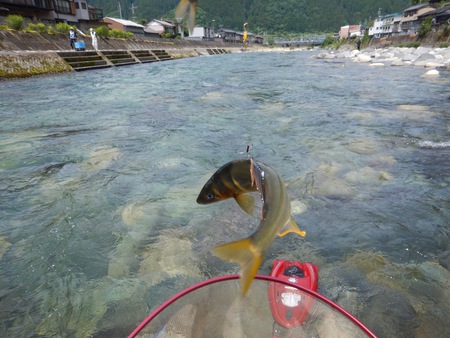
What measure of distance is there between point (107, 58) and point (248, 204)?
3237cm

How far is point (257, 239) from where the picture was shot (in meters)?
1.20

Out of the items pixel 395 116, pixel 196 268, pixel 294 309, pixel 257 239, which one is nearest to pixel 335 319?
pixel 294 309

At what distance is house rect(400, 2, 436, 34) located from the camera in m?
68.2

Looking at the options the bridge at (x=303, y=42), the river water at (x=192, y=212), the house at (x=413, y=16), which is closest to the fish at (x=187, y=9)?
the river water at (x=192, y=212)

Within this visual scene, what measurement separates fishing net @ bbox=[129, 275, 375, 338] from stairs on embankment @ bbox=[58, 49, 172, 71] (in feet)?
86.5

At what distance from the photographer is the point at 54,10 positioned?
143 feet

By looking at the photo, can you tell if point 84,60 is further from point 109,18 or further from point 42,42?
point 109,18

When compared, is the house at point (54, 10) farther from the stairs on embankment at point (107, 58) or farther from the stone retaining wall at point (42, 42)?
the stairs on embankment at point (107, 58)

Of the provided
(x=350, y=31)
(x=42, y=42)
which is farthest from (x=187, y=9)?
(x=350, y=31)

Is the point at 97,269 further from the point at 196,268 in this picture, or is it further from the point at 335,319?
the point at 335,319

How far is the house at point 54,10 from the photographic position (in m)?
37.8

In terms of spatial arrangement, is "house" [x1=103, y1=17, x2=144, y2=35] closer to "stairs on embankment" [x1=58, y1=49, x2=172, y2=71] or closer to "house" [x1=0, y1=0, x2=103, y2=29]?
"house" [x1=0, y1=0, x2=103, y2=29]

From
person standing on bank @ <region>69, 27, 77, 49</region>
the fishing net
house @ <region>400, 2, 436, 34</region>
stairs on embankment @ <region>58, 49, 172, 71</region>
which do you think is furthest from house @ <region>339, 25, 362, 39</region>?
the fishing net

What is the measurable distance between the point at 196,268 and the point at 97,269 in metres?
1.27
